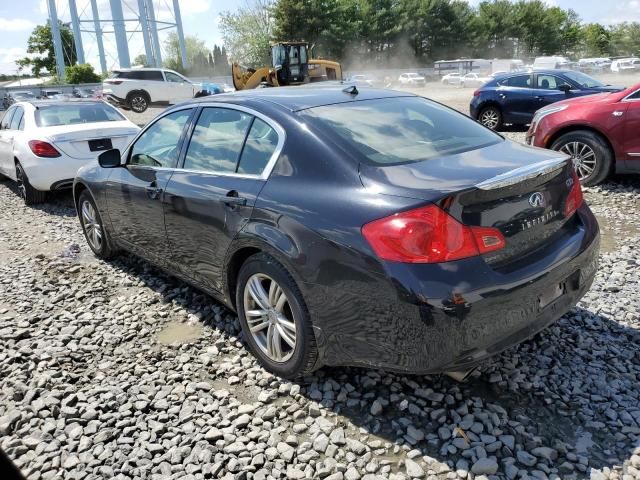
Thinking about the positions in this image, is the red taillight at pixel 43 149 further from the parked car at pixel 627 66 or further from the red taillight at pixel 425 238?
the parked car at pixel 627 66

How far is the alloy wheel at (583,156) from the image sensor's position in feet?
22.4

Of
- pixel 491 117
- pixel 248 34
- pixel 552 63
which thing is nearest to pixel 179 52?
pixel 248 34

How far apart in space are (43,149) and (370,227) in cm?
647

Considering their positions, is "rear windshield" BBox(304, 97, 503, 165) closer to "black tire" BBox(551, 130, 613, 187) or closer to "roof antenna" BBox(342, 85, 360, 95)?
"roof antenna" BBox(342, 85, 360, 95)

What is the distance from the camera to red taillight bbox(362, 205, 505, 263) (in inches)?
87.5

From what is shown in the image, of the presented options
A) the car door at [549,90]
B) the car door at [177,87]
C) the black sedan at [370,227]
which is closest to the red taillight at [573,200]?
the black sedan at [370,227]

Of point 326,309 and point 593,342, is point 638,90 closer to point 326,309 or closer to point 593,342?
point 593,342

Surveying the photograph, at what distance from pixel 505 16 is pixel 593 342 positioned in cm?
8046

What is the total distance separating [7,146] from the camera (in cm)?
822

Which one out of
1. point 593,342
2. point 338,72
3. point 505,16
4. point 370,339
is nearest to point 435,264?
point 370,339

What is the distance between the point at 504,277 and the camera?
7.60ft

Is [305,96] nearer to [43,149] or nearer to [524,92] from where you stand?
[43,149]

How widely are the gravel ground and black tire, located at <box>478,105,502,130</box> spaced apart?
29.9 feet

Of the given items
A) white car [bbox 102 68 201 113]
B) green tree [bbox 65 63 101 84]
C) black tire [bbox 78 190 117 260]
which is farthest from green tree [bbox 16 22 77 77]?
black tire [bbox 78 190 117 260]
